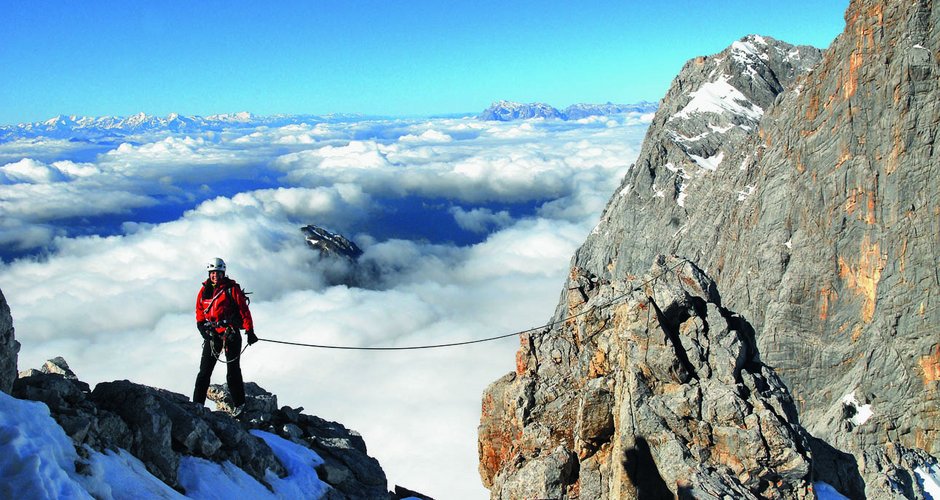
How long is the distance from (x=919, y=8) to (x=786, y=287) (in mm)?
37794

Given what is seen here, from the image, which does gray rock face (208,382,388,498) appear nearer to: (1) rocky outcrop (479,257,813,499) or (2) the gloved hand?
(2) the gloved hand

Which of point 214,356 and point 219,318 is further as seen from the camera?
point 214,356

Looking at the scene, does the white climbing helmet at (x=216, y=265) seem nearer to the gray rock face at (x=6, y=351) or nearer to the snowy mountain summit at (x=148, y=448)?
the snowy mountain summit at (x=148, y=448)

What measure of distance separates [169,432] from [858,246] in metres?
86.0

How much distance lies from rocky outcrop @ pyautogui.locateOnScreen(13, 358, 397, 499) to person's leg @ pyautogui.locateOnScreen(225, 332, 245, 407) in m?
0.73

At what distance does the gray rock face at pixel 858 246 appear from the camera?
68.8m

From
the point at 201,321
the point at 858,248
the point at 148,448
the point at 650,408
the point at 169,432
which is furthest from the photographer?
the point at 858,248

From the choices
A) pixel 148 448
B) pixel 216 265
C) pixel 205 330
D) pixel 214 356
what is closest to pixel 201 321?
pixel 205 330

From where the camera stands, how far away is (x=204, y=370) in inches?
701

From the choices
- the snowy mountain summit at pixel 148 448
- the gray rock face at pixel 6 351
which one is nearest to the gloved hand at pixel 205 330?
the snowy mountain summit at pixel 148 448

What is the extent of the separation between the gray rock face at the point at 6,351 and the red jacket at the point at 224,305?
5.63 m

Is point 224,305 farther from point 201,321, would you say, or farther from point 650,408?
point 650,408

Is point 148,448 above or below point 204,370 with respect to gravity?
below

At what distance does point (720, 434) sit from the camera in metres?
21.5
